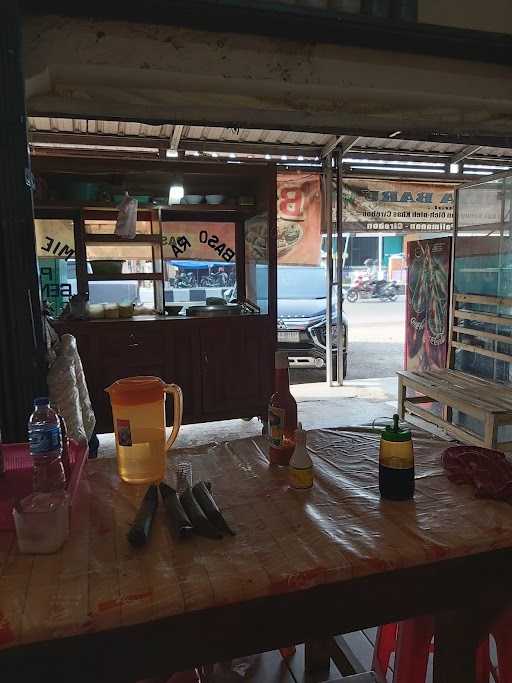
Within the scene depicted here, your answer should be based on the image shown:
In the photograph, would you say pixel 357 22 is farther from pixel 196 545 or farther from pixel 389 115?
pixel 196 545

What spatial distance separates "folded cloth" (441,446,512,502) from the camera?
1.24 meters

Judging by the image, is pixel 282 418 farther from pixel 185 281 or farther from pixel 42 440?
pixel 185 281

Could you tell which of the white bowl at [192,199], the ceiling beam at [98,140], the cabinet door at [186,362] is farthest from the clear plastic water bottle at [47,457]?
the ceiling beam at [98,140]

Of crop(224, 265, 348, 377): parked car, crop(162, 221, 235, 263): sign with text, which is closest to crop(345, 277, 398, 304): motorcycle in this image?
crop(224, 265, 348, 377): parked car

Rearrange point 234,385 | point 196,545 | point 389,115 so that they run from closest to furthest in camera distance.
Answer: point 196,545 < point 389,115 < point 234,385

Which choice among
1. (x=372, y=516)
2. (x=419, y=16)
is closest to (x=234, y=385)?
(x=419, y=16)

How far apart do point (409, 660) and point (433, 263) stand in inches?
157

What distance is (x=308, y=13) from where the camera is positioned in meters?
1.96

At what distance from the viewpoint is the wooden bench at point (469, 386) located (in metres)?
3.35

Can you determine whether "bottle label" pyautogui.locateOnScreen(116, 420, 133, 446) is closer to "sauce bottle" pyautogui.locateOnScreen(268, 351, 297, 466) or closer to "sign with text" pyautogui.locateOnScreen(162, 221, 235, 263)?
"sauce bottle" pyautogui.locateOnScreen(268, 351, 297, 466)

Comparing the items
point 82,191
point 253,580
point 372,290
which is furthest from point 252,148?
point 372,290

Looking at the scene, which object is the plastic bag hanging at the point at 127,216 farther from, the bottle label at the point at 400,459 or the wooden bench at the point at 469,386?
the bottle label at the point at 400,459

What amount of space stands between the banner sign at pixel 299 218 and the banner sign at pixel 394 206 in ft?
1.25

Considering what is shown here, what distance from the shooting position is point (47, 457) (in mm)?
1180
